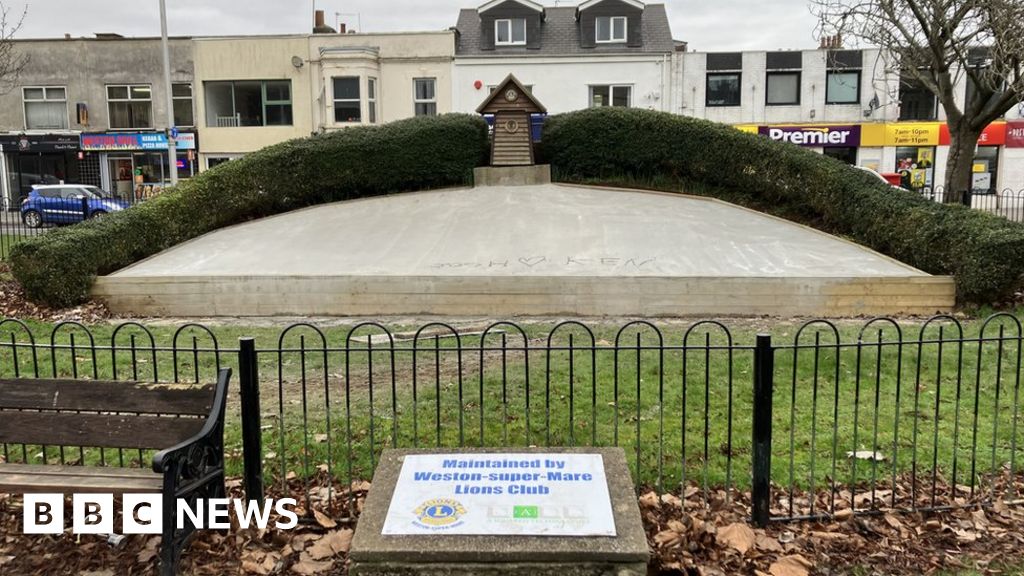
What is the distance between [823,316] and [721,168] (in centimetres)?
677

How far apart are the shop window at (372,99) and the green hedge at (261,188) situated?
47.0 ft

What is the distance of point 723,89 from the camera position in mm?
32406

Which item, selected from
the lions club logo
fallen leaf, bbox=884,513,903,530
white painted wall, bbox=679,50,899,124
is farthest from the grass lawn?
white painted wall, bbox=679,50,899,124

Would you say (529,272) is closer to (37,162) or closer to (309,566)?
(309,566)

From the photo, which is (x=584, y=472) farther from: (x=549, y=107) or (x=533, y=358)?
(x=549, y=107)

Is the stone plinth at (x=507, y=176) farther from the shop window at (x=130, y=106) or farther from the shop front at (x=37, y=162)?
the shop front at (x=37, y=162)

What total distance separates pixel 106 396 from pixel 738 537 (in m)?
3.50

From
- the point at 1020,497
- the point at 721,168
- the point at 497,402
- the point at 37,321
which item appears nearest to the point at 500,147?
the point at 721,168

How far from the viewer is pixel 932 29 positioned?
13.4m

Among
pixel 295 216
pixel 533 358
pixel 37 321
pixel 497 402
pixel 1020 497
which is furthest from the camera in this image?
pixel 295 216

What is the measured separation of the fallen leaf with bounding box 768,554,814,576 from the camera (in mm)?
3680

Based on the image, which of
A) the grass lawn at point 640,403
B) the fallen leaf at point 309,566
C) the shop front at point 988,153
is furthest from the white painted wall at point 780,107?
the fallen leaf at point 309,566

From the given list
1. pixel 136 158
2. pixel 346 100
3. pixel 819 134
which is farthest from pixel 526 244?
pixel 136 158

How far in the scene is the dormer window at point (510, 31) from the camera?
32.5 m
